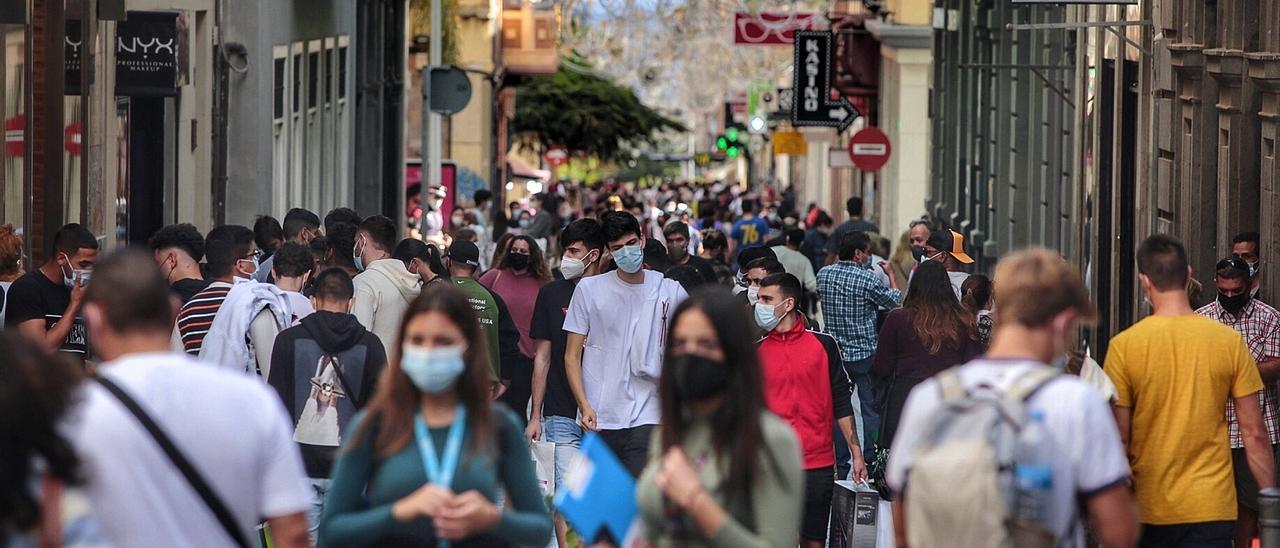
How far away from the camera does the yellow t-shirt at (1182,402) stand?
7699 millimetres

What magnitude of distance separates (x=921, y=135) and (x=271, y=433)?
36885 mm

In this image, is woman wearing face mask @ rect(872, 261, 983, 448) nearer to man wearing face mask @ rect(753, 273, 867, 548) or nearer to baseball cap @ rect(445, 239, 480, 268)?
man wearing face mask @ rect(753, 273, 867, 548)

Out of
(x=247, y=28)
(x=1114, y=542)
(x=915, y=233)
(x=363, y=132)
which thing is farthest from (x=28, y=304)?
(x=363, y=132)

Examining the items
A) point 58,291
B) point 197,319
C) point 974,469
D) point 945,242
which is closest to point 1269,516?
point 974,469

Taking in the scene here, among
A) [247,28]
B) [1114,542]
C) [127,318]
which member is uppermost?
[247,28]

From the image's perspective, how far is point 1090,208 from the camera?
72.9 feet

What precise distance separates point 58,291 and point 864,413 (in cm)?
506

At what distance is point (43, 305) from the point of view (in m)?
10.8

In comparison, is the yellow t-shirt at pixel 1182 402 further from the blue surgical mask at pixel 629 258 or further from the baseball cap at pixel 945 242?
the baseball cap at pixel 945 242

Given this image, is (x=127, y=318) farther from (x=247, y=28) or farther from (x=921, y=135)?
(x=921, y=135)

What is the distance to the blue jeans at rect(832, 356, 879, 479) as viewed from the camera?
1240 cm

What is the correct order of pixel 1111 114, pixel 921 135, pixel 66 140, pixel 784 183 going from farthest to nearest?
pixel 784 183 < pixel 921 135 < pixel 1111 114 < pixel 66 140

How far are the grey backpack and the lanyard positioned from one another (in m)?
1.20

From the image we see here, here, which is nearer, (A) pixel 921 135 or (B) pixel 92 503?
(B) pixel 92 503
